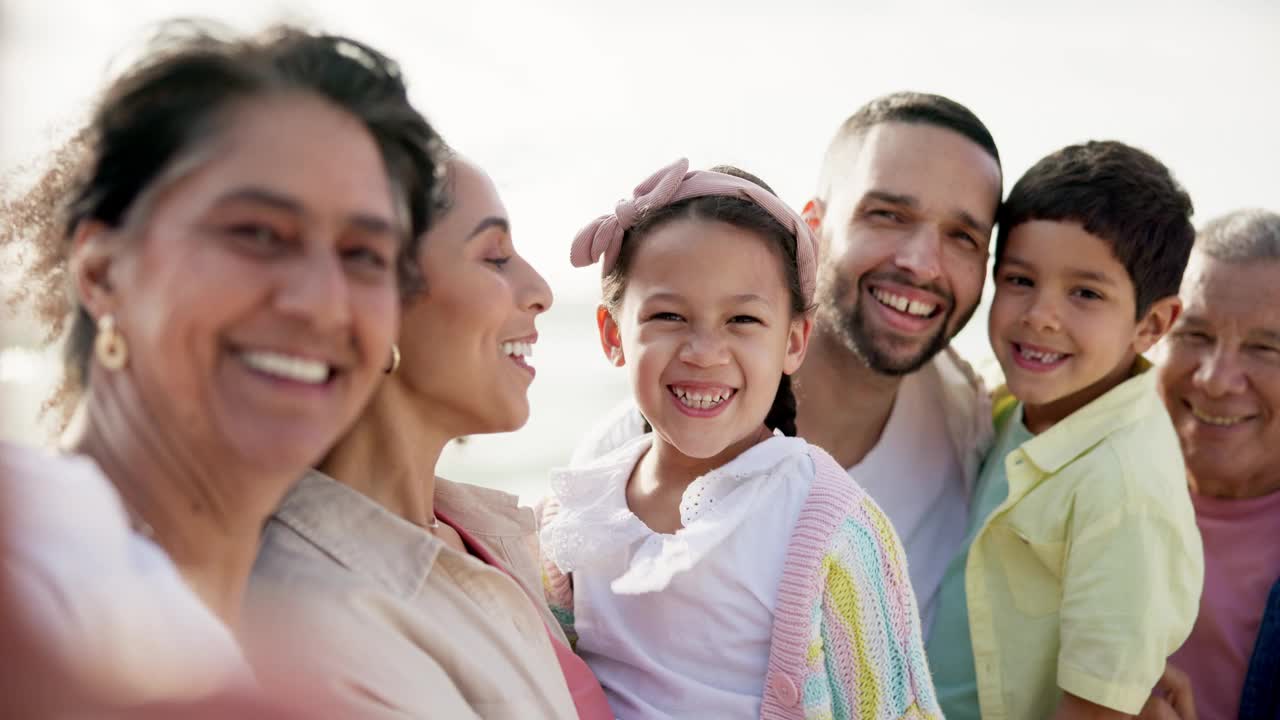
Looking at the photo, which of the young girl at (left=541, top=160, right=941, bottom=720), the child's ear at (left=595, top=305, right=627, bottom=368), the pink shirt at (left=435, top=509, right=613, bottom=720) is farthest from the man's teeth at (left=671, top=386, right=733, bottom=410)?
the pink shirt at (left=435, top=509, right=613, bottom=720)

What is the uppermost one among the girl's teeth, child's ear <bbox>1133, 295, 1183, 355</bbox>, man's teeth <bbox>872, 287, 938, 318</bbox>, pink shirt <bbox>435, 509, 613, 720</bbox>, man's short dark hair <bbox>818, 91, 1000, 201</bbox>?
man's short dark hair <bbox>818, 91, 1000, 201</bbox>

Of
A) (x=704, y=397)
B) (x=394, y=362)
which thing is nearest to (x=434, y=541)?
(x=394, y=362)

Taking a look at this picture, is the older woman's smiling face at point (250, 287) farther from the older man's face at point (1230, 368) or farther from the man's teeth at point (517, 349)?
the older man's face at point (1230, 368)

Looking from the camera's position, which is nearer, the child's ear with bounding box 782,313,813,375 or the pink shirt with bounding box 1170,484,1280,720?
the child's ear with bounding box 782,313,813,375

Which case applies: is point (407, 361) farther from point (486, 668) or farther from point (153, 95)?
point (153, 95)

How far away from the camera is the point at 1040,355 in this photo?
131 inches

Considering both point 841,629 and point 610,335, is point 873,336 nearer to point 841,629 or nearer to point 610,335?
point 610,335

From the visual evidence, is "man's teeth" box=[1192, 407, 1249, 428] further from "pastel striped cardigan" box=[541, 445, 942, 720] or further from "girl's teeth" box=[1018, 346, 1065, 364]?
"pastel striped cardigan" box=[541, 445, 942, 720]

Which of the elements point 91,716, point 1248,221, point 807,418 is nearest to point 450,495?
point 91,716

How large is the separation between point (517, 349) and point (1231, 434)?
2.77 m

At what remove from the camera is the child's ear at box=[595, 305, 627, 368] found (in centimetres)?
291

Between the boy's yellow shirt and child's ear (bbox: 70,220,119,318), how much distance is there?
102 inches

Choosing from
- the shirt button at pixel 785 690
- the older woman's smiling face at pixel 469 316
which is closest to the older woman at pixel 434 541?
the older woman's smiling face at pixel 469 316

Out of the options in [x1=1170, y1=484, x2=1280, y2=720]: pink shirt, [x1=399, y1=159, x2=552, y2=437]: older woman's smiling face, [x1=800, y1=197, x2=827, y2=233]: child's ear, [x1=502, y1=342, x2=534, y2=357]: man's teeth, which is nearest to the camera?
[x1=399, y1=159, x2=552, y2=437]: older woman's smiling face
